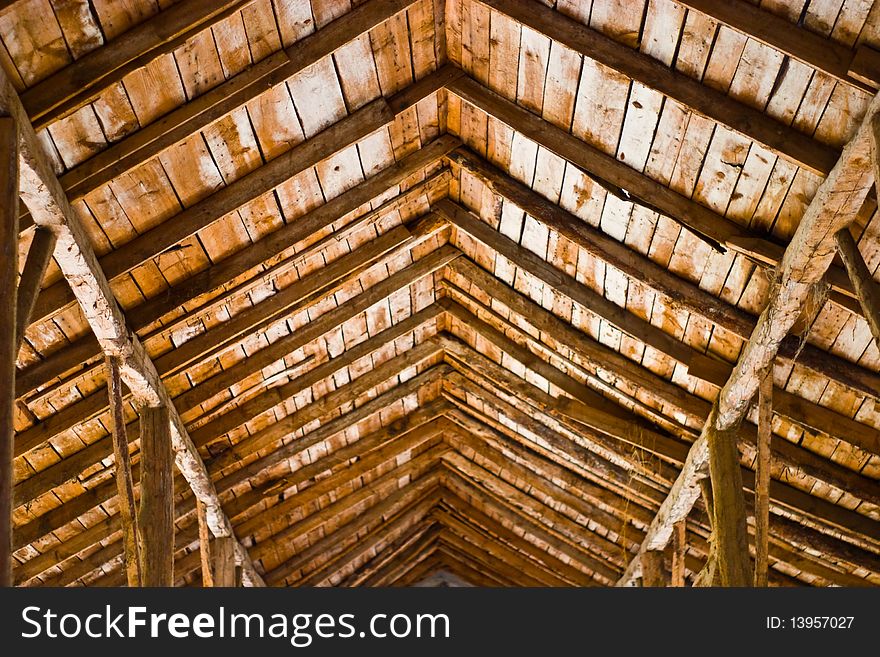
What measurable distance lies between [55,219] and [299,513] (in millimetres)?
5755

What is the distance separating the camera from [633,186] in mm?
5312

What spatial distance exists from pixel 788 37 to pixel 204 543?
5.83 m

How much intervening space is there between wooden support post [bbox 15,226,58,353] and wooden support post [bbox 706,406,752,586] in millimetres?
4047

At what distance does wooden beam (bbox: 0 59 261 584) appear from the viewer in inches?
168

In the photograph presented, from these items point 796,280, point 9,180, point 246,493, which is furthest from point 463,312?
point 9,180

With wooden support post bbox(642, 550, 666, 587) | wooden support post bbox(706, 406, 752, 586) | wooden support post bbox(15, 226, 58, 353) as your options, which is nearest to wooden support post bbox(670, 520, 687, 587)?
wooden support post bbox(642, 550, 666, 587)

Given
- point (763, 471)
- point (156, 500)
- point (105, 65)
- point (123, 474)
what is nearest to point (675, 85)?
point (763, 471)

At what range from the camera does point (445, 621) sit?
3.22 m

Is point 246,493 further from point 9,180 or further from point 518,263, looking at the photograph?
point 9,180

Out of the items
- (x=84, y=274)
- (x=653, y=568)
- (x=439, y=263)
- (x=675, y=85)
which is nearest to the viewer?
(x=675, y=85)

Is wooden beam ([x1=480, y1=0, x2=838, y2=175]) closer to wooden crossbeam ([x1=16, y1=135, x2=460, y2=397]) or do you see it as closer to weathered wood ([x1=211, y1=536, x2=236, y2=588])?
wooden crossbeam ([x1=16, y1=135, x2=460, y2=397])

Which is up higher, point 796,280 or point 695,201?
point 695,201

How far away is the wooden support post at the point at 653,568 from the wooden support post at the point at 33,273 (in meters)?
6.15

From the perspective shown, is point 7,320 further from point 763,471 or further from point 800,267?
point 763,471
